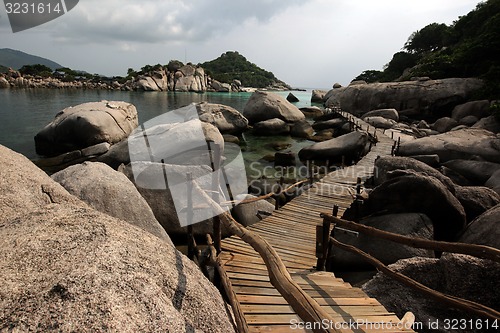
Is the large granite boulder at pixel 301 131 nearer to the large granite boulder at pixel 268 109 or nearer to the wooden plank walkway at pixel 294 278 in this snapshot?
the large granite boulder at pixel 268 109

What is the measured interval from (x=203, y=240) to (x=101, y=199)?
3.42 m

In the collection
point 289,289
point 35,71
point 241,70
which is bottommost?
point 289,289

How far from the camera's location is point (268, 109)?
2959cm

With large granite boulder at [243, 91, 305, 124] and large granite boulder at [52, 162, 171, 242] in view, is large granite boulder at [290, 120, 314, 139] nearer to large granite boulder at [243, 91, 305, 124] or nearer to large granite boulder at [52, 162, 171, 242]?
large granite boulder at [243, 91, 305, 124]

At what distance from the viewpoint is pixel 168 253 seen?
2824 millimetres

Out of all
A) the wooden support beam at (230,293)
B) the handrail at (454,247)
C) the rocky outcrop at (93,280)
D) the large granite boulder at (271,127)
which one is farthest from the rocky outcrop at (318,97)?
the rocky outcrop at (93,280)

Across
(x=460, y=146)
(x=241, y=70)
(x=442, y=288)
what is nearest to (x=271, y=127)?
(x=460, y=146)

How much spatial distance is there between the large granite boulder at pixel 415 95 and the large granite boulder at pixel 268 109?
10.3m

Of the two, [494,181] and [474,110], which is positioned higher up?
[474,110]

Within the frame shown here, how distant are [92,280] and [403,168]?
10119 mm

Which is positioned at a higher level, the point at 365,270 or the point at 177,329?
the point at 177,329

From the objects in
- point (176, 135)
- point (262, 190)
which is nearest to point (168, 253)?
point (262, 190)

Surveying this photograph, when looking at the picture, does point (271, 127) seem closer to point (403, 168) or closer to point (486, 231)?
point (403, 168)

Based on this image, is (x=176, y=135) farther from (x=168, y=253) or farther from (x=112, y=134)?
(x=168, y=253)
